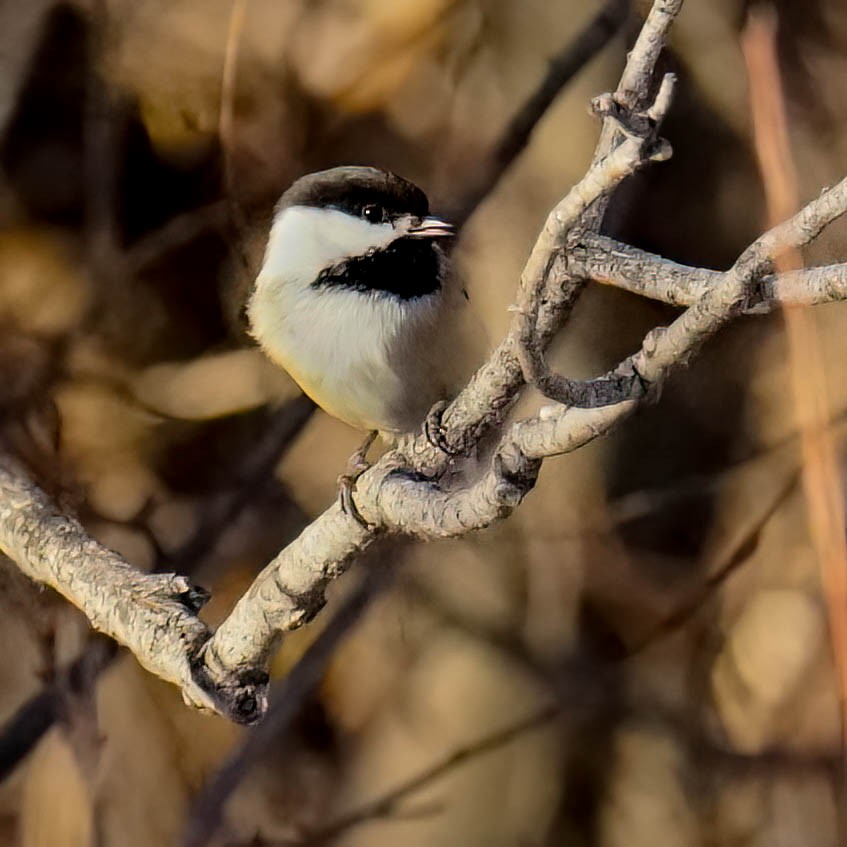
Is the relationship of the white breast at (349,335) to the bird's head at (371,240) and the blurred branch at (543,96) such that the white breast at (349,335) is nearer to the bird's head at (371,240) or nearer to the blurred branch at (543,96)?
the bird's head at (371,240)

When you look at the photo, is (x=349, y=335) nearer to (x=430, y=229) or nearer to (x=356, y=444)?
(x=430, y=229)

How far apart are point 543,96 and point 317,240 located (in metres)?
0.43

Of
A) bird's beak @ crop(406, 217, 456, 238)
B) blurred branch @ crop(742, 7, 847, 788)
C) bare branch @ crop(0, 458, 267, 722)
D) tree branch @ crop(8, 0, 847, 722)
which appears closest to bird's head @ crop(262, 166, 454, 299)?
bird's beak @ crop(406, 217, 456, 238)

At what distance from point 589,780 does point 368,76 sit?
2.77 ft

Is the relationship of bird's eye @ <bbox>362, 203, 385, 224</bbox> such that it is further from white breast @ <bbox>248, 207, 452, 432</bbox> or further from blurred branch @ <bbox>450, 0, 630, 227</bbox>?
blurred branch @ <bbox>450, 0, 630, 227</bbox>

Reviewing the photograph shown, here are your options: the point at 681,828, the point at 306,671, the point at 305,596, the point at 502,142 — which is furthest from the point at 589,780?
the point at 502,142

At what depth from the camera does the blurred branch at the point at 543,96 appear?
1.27m

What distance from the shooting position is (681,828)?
130 cm

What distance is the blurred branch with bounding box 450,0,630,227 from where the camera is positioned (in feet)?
4.15

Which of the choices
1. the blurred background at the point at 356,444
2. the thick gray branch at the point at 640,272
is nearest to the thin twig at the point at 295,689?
the blurred background at the point at 356,444

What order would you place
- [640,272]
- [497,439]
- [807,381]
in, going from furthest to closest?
[807,381]
[497,439]
[640,272]

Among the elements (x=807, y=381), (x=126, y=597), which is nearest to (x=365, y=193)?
(x=126, y=597)

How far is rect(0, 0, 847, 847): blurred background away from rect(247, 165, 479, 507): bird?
28 cm

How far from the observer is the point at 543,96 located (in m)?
1.28
